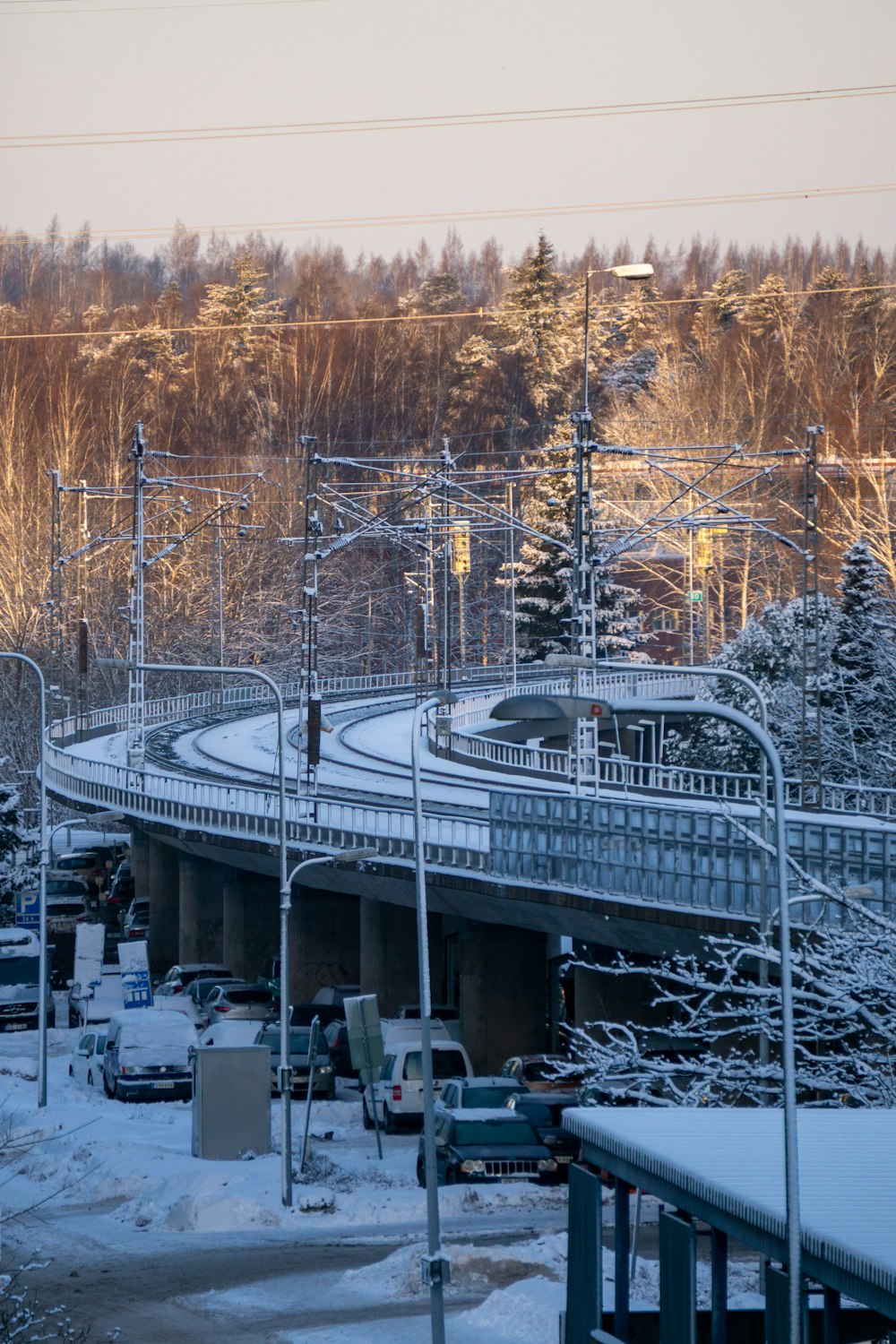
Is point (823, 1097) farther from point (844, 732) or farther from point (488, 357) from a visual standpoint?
point (488, 357)

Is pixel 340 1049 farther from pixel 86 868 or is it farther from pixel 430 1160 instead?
pixel 86 868

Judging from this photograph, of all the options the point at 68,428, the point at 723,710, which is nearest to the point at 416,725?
the point at 723,710

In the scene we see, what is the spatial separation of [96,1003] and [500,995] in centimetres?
939

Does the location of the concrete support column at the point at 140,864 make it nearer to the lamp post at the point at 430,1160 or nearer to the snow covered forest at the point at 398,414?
the snow covered forest at the point at 398,414

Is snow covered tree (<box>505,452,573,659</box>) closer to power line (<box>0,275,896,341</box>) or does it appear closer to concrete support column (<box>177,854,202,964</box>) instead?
concrete support column (<box>177,854,202,964</box>)

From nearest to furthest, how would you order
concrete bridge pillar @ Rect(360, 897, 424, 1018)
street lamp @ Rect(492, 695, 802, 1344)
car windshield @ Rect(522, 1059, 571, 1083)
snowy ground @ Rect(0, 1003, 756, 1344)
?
1. street lamp @ Rect(492, 695, 802, 1344)
2. snowy ground @ Rect(0, 1003, 756, 1344)
3. car windshield @ Rect(522, 1059, 571, 1083)
4. concrete bridge pillar @ Rect(360, 897, 424, 1018)

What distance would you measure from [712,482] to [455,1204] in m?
72.4

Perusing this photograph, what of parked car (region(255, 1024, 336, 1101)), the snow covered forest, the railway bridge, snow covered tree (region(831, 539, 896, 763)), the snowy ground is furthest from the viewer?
the snow covered forest

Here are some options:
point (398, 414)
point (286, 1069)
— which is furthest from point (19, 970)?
point (398, 414)

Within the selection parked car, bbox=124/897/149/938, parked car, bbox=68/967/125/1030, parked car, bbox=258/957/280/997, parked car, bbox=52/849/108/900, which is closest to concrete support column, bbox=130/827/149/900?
parked car, bbox=124/897/149/938

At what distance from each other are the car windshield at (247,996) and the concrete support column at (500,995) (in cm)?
422

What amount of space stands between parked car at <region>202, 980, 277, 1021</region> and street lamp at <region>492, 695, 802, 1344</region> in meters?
22.4

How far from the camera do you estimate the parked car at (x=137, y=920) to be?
50.8m

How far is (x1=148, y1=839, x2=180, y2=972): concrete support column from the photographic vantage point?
51469 millimetres
